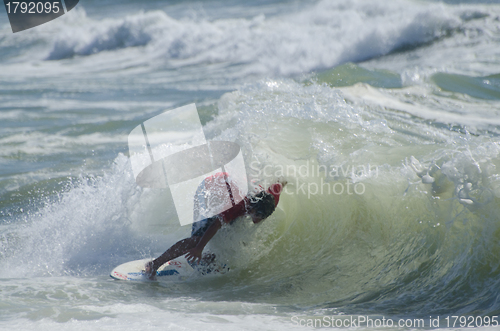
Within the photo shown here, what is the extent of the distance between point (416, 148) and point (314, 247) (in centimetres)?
128

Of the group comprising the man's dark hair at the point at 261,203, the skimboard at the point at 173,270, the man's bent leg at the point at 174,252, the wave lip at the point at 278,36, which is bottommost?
the skimboard at the point at 173,270

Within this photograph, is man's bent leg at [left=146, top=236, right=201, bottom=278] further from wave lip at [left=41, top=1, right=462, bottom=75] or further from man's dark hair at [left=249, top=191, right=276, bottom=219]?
wave lip at [left=41, top=1, right=462, bottom=75]

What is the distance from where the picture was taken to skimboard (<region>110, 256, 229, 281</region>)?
3738mm

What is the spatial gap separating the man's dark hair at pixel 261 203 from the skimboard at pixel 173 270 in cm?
58

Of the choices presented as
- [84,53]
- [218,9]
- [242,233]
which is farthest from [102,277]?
[218,9]

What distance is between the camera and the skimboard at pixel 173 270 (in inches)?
147

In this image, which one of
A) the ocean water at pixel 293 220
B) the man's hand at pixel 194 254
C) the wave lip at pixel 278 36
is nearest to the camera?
the ocean water at pixel 293 220

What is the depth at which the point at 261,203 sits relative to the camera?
366 cm

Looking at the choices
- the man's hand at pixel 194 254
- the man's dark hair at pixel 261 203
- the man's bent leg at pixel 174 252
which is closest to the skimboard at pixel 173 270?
the man's bent leg at pixel 174 252

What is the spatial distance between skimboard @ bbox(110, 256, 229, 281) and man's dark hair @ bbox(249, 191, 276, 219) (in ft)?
1.91

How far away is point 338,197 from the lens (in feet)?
13.9

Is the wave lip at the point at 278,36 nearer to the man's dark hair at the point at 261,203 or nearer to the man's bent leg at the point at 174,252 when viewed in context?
the man's dark hair at the point at 261,203

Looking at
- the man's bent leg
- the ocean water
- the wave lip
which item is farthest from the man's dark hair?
the wave lip

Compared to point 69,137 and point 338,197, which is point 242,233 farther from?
point 69,137
